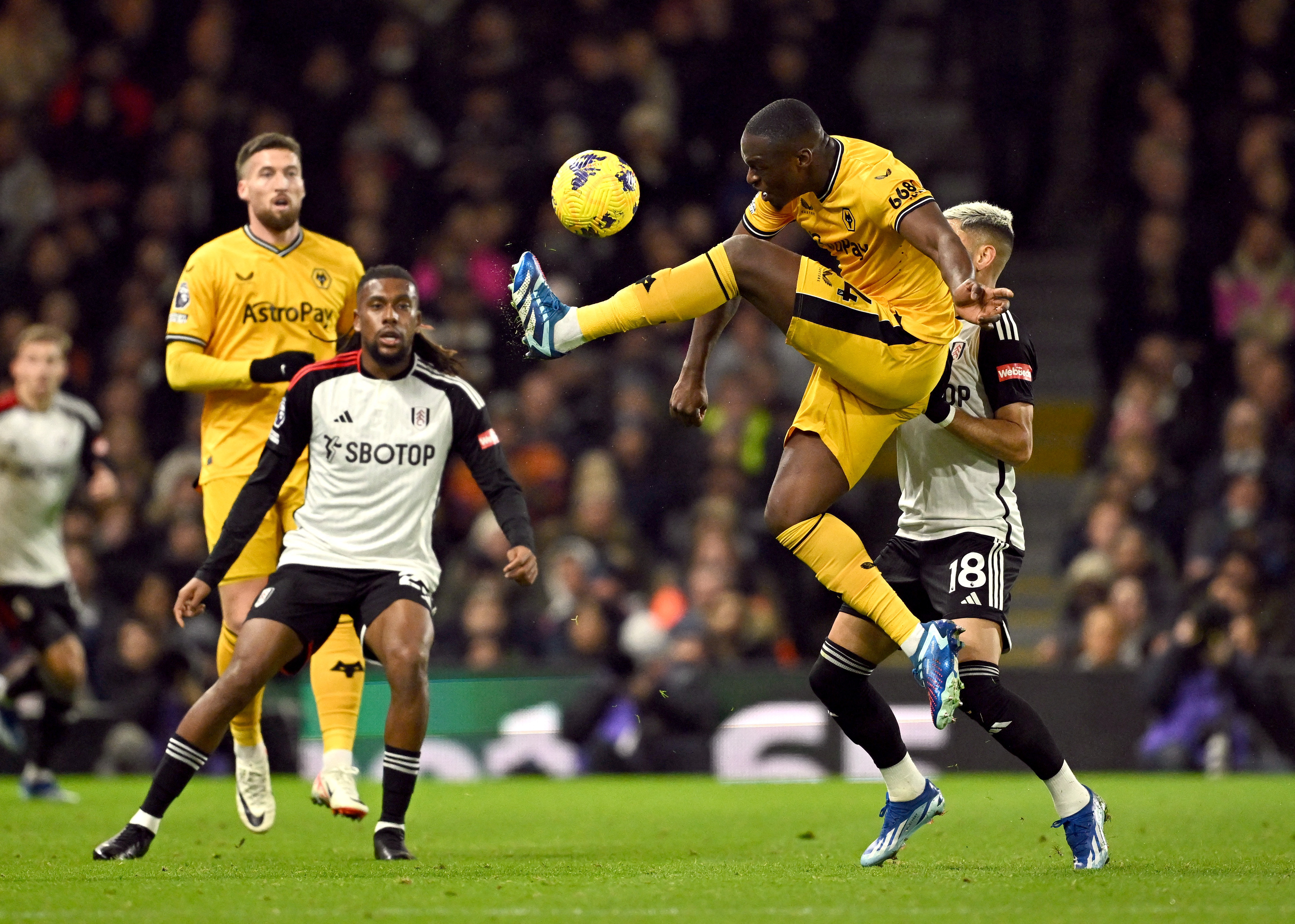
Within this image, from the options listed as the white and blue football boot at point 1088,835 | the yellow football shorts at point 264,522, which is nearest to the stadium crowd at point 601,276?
the yellow football shorts at point 264,522

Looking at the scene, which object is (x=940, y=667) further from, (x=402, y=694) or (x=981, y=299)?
(x=402, y=694)

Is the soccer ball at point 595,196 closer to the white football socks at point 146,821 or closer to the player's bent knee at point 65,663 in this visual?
the white football socks at point 146,821

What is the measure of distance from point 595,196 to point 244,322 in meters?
2.00

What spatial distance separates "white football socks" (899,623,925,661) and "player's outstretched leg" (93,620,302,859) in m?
2.16

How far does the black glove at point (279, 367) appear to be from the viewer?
7008 millimetres

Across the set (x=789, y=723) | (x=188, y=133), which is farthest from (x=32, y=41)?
(x=789, y=723)

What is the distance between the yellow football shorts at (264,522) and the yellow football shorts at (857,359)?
2.38m

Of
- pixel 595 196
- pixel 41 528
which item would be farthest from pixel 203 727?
pixel 41 528

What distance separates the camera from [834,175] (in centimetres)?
602

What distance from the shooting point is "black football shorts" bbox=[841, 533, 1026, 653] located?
621cm

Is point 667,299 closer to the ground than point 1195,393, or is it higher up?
higher up

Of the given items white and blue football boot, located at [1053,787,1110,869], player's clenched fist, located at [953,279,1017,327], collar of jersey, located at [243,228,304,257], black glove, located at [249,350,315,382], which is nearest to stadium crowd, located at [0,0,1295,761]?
collar of jersey, located at [243,228,304,257]

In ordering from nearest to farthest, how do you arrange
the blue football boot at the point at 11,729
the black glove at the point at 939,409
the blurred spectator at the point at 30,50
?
1. the black glove at the point at 939,409
2. the blue football boot at the point at 11,729
3. the blurred spectator at the point at 30,50

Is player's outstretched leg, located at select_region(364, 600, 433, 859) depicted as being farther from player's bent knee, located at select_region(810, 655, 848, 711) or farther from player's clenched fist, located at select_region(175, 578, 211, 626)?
player's bent knee, located at select_region(810, 655, 848, 711)
